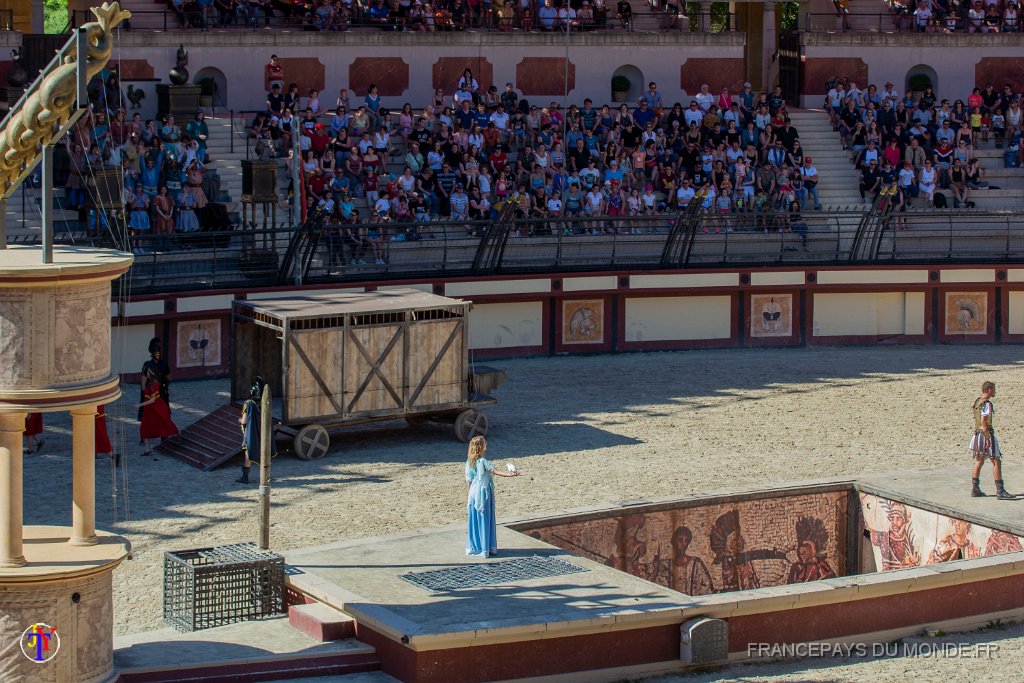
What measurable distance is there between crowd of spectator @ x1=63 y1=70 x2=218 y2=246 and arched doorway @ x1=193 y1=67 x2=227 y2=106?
4.25 meters

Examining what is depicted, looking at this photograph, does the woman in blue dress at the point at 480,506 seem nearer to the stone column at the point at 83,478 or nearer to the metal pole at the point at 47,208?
the stone column at the point at 83,478

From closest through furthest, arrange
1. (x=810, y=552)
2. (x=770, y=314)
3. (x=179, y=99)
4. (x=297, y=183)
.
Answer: (x=810, y=552) < (x=297, y=183) < (x=770, y=314) < (x=179, y=99)

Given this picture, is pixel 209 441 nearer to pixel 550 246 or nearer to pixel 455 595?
pixel 455 595

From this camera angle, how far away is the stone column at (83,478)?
15555 mm

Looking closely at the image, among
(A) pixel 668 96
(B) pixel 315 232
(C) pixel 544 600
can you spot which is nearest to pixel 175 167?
(B) pixel 315 232

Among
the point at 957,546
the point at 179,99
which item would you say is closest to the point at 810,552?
the point at 957,546

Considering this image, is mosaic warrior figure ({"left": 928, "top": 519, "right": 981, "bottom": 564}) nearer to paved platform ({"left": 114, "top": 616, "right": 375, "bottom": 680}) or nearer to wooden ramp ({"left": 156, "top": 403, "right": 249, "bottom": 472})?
paved platform ({"left": 114, "top": 616, "right": 375, "bottom": 680})

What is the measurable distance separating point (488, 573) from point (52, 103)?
704 centimetres

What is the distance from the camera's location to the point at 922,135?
134 feet

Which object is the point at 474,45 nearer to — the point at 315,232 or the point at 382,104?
the point at 382,104

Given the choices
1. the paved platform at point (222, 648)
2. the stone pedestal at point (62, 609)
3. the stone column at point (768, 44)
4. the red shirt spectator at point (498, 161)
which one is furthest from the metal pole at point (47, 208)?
the stone column at point (768, 44)

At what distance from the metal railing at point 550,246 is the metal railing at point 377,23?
342 inches

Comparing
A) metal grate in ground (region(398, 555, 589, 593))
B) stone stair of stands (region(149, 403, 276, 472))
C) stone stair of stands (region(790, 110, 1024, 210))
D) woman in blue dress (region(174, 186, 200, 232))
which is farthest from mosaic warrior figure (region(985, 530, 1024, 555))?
stone stair of stands (region(790, 110, 1024, 210))

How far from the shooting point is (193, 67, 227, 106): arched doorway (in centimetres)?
3956
